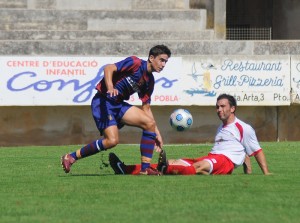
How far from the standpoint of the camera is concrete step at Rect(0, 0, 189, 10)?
3381 centimetres

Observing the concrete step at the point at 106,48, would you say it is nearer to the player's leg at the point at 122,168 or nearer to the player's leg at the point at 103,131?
the player's leg at the point at 122,168

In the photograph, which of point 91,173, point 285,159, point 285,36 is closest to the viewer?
point 91,173

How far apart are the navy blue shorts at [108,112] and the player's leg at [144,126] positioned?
99mm

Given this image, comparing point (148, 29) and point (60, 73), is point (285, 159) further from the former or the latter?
point (148, 29)

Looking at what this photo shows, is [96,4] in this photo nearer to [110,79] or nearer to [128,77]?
[128,77]

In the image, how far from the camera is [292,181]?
12.7 meters

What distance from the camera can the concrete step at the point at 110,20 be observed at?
32.6m

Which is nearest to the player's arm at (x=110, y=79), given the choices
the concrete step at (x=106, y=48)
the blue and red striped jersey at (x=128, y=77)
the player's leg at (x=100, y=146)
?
the blue and red striped jersey at (x=128, y=77)

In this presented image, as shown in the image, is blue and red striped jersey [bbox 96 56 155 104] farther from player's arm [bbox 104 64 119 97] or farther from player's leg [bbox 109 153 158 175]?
player's leg [bbox 109 153 158 175]

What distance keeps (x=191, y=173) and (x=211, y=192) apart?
2581mm

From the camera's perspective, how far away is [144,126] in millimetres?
13477

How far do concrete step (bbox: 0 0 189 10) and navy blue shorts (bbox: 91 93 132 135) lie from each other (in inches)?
813

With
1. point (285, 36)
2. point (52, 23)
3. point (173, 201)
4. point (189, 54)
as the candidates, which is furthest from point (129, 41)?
point (173, 201)

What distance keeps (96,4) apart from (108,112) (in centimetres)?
2137
